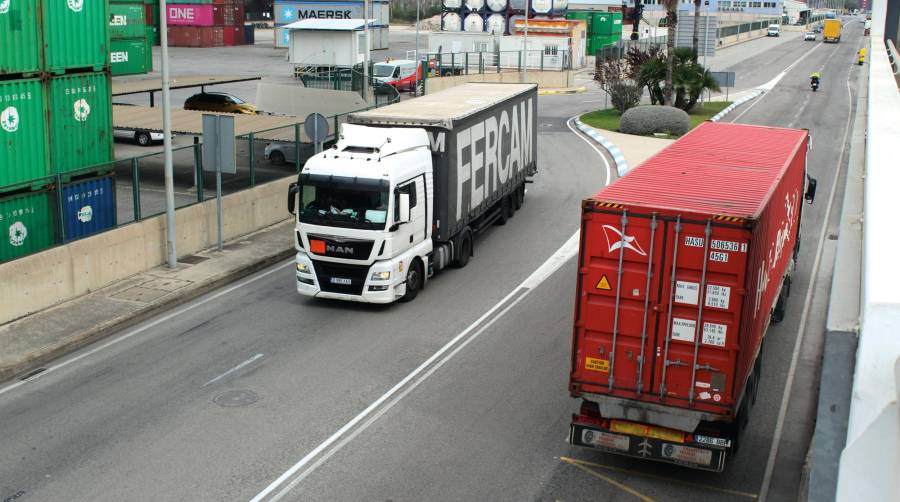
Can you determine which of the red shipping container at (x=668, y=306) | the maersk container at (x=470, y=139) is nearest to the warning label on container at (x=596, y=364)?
the red shipping container at (x=668, y=306)

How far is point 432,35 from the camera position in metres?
72.9

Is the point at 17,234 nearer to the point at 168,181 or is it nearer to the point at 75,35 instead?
the point at 168,181

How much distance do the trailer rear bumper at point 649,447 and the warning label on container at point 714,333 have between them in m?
1.15

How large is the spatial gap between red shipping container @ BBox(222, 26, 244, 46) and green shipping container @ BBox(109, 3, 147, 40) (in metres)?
46.4

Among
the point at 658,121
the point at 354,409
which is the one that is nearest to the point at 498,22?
the point at 658,121

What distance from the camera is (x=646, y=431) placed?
11.3 meters

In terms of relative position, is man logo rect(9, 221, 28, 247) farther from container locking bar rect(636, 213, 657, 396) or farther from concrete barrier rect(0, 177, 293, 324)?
container locking bar rect(636, 213, 657, 396)

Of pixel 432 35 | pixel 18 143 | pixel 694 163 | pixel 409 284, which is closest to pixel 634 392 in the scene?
pixel 694 163

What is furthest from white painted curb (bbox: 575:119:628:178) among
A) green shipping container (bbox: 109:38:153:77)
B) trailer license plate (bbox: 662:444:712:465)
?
green shipping container (bbox: 109:38:153:77)

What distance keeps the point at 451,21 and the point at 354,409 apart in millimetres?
77140

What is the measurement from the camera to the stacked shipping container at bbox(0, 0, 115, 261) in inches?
694

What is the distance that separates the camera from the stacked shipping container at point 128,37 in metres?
44.9

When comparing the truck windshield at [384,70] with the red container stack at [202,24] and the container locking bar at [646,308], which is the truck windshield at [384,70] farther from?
the container locking bar at [646,308]

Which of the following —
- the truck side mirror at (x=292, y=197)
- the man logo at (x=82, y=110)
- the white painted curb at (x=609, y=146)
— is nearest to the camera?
the truck side mirror at (x=292, y=197)
